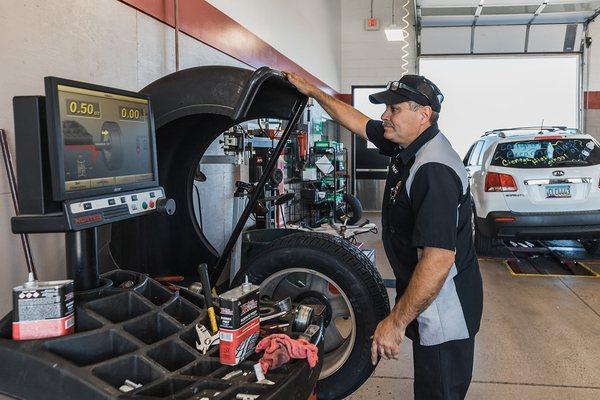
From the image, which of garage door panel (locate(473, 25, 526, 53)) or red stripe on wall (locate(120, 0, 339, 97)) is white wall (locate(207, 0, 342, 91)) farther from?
garage door panel (locate(473, 25, 526, 53))

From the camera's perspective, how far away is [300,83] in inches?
99.7

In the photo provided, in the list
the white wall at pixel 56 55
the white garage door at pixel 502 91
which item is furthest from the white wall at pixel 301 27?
the white garage door at pixel 502 91

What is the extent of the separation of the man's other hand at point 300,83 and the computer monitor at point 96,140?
0.80 metres

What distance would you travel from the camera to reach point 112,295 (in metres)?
1.66

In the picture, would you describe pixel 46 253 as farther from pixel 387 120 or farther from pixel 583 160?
pixel 583 160

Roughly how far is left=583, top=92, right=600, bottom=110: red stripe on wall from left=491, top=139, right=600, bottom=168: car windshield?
20.1 feet

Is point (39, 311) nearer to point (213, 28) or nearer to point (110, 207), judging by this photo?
point (110, 207)

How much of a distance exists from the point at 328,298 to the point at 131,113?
1.44 meters

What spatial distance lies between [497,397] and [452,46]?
10.1 metres

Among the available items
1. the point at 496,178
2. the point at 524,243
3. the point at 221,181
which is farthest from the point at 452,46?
the point at 221,181

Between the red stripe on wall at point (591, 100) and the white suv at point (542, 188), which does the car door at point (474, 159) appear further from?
the red stripe on wall at point (591, 100)

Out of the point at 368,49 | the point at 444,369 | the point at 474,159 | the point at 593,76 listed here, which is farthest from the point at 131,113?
the point at 593,76

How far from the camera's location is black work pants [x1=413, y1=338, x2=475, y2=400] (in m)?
2.00

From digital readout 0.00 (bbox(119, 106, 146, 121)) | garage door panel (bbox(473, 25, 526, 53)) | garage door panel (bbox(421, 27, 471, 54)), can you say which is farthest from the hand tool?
garage door panel (bbox(473, 25, 526, 53))
